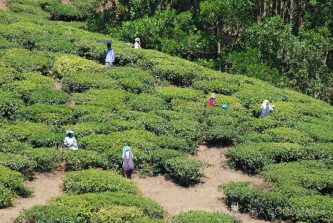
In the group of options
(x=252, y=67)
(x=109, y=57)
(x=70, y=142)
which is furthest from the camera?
(x=252, y=67)

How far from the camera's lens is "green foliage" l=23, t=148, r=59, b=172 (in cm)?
1795

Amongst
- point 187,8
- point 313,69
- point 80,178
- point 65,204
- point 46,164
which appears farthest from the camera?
point 187,8

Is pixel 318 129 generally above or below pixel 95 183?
above

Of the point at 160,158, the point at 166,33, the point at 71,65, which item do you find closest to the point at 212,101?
the point at 160,158

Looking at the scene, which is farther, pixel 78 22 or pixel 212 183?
pixel 78 22

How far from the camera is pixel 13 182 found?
1622 centimetres

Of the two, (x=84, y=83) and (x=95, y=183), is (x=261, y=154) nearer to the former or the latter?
(x=95, y=183)

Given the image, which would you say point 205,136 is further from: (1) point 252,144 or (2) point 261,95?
(2) point 261,95

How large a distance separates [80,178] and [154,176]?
9.71 ft

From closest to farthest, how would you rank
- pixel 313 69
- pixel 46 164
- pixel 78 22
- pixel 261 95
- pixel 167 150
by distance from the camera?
pixel 46 164, pixel 167 150, pixel 261 95, pixel 313 69, pixel 78 22

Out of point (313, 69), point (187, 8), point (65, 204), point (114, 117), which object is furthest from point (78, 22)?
point (65, 204)

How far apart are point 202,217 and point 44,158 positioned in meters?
5.18

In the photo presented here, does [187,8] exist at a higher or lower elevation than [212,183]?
higher

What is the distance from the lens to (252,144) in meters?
20.7
